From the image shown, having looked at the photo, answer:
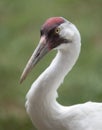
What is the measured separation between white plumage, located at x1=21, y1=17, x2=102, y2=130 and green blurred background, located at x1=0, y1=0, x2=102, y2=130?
1.27 meters

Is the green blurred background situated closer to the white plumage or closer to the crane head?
the white plumage

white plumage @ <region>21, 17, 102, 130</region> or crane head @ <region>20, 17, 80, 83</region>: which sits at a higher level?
crane head @ <region>20, 17, 80, 83</region>

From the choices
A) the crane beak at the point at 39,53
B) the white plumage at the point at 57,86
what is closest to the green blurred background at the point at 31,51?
the white plumage at the point at 57,86

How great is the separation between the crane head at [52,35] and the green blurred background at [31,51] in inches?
58.0

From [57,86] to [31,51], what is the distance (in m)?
2.55

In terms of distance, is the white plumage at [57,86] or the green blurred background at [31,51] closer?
the white plumage at [57,86]

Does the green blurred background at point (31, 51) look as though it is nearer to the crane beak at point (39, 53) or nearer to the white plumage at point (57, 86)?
the white plumage at point (57, 86)

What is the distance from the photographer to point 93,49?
19.6ft

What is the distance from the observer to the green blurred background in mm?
5074

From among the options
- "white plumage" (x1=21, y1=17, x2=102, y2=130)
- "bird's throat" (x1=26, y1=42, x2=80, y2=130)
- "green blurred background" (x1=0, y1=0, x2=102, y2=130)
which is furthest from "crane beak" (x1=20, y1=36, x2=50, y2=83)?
"green blurred background" (x1=0, y1=0, x2=102, y2=130)

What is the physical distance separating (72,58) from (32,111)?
1.21 feet

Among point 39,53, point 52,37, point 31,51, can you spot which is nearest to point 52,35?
point 52,37

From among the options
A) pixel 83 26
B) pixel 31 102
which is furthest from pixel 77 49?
pixel 83 26

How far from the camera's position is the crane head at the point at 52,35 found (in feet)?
10.7
